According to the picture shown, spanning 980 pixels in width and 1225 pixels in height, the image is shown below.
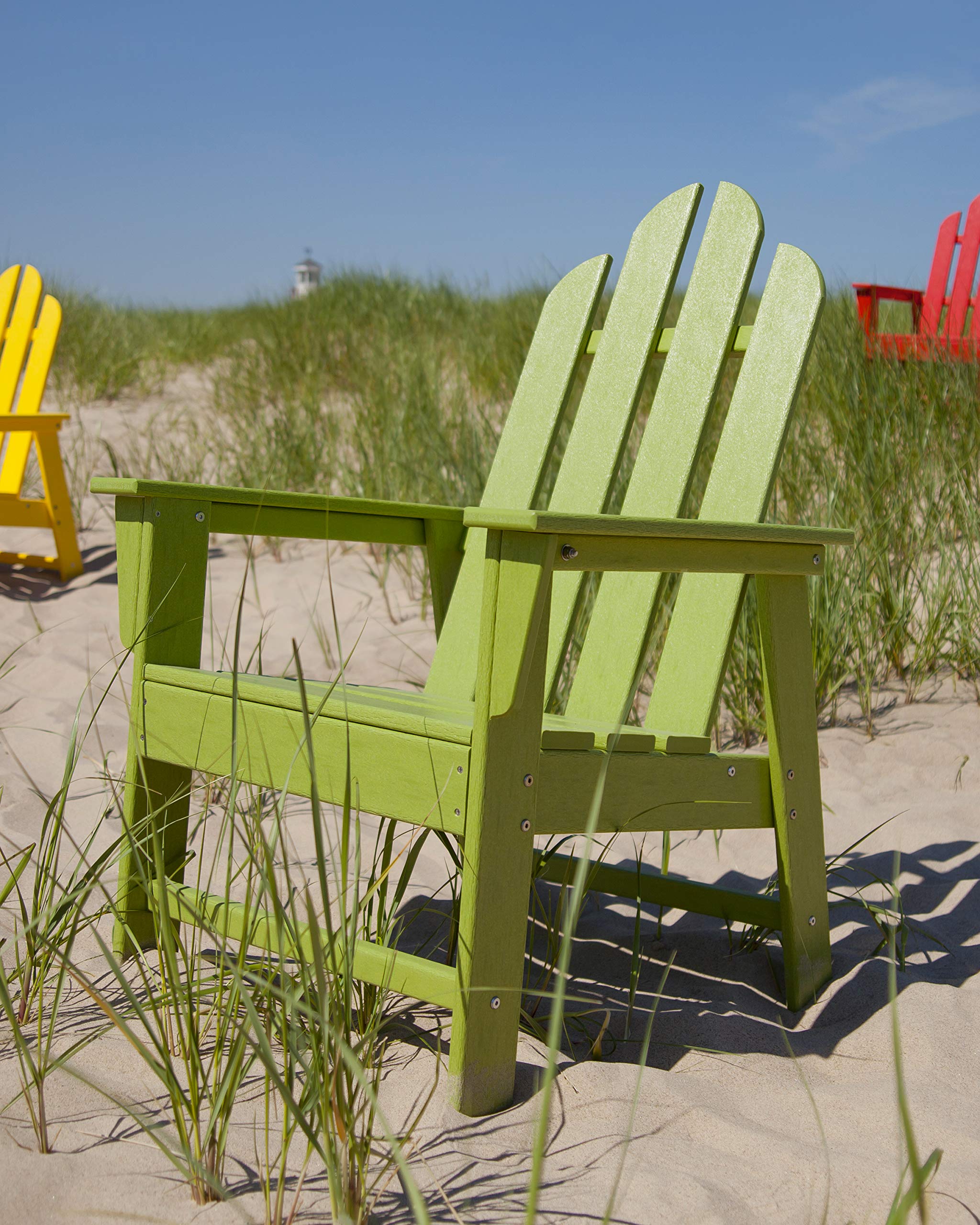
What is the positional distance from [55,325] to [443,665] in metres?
3.03

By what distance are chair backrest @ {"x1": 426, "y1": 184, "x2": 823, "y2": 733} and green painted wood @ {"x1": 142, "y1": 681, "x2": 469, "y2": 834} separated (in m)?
0.47

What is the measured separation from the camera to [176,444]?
6.38 meters

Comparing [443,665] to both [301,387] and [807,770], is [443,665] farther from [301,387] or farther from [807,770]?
[301,387]

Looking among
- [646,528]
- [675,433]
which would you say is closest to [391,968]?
[646,528]

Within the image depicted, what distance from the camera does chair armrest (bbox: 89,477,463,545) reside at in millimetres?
1735

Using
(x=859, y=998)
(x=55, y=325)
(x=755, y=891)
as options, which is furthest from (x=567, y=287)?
(x=55, y=325)

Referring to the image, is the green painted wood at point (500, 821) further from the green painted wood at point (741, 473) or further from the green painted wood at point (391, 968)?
the green painted wood at point (741, 473)

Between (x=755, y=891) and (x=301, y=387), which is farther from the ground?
(x=301, y=387)

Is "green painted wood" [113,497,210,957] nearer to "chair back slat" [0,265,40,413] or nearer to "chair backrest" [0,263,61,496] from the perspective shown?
"chair backrest" [0,263,61,496]

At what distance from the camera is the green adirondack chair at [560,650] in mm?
1346

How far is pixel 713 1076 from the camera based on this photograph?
1.48 metres

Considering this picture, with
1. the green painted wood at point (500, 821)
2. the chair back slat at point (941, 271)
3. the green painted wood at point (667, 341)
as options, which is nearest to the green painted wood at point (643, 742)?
the green painted wood at point (500, 821)

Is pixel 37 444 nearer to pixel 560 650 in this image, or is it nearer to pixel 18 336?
pixel 18 336

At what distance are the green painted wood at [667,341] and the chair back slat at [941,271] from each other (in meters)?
4.43
